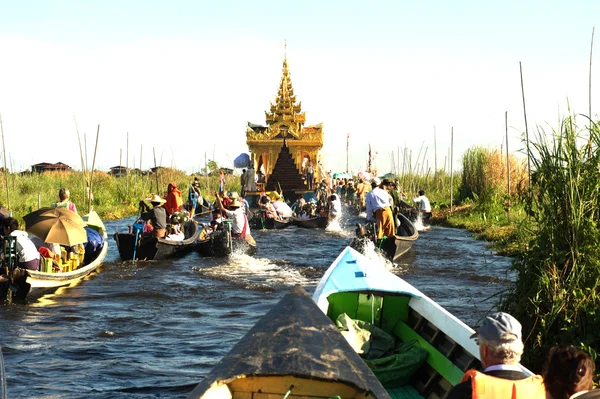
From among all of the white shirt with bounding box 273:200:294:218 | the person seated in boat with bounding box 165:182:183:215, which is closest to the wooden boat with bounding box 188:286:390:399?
the person seated in boat with bounding box 165:182:183:215

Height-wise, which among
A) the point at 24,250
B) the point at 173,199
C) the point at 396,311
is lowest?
the point at 396,311

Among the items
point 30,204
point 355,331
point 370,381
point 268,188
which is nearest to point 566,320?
point 355,331

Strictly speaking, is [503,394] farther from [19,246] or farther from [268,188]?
[268,188]

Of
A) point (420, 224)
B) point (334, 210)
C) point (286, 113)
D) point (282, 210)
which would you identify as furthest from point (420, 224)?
point (286, 113)

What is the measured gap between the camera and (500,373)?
3.69 metres

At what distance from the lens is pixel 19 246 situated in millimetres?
11000

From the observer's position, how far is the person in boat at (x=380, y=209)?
1482 centimetres

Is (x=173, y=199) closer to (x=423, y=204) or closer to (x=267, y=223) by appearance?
(x=267, y=223)

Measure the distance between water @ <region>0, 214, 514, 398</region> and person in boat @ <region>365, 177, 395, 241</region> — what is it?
936 millimetres

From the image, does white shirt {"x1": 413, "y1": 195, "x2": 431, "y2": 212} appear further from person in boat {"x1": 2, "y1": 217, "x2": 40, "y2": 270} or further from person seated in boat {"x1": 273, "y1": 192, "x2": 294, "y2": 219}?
person in boat {"x1": 2, "y1": 217, "x2": 40, "y2": 270}

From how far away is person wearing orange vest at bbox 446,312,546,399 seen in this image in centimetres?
361

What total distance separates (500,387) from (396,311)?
4.08 m

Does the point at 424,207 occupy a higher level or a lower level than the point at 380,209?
lower

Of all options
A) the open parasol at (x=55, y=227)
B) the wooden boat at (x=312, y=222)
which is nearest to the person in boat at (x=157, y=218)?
the open parasol at (x=55, y=227)
